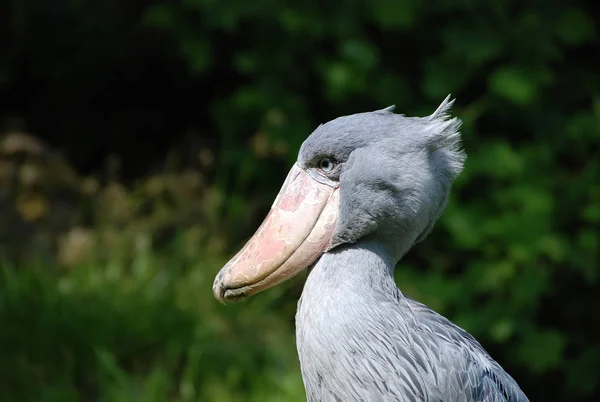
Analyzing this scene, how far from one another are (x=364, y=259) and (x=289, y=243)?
17 centimetres

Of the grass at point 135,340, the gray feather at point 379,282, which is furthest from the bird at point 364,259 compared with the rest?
the grass at point 135,340

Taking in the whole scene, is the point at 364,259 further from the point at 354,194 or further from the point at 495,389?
the point at 495,389

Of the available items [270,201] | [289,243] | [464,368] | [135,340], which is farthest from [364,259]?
[270,201]

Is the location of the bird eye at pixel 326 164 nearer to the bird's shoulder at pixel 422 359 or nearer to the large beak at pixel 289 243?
the large beak at pixel 289 243

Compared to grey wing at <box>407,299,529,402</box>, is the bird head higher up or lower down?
higher up

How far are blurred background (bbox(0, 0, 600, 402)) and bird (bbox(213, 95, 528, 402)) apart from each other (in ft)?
5.46

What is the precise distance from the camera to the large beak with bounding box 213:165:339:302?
196 cm

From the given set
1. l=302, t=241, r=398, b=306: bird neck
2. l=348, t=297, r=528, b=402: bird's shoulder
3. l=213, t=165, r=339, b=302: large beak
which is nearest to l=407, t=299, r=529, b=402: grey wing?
l=348, t=297, r=528, b=402: bird's shoulder

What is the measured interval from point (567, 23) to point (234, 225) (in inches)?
74.5

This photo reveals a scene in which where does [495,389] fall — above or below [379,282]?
below

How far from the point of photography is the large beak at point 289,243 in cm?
196

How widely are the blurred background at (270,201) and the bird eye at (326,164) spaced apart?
5.76 ft

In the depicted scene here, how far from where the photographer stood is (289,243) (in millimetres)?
1958

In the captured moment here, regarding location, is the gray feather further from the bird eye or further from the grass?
the grass
